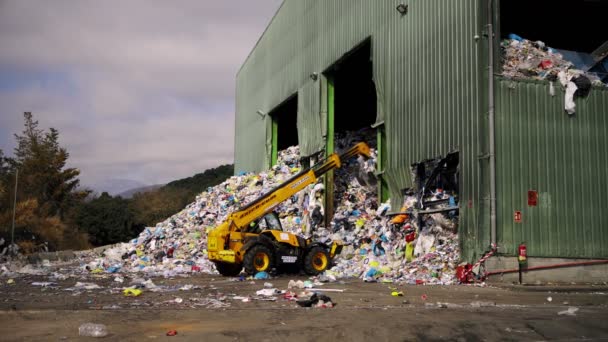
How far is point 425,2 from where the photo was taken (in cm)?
1595

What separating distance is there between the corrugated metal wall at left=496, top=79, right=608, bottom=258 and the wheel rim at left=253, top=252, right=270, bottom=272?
19.2 feet

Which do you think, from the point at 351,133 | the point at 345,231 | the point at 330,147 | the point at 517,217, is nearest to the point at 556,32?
the point at 517,217

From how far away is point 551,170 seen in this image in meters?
13.8

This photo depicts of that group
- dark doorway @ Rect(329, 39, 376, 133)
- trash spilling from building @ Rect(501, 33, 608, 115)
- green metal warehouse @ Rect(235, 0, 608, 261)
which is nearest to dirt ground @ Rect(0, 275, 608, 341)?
green metal warehouse @ Rect(235, 0, 608, 261)

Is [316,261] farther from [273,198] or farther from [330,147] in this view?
[330,147]

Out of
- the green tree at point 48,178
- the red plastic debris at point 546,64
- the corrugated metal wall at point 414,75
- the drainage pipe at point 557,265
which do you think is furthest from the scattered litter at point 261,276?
the green tree at point 48,178

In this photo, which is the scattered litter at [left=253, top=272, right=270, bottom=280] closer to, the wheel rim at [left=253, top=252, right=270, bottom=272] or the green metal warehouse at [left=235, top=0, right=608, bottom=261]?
the wheel rim at [left=253, top=252, right=270, bottom=272]

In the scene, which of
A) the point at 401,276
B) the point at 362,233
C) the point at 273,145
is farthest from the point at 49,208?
the point at 401,276

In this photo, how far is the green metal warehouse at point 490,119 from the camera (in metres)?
13.3

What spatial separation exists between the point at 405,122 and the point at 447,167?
2220 mm

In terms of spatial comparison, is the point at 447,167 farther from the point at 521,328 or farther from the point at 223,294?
the point at 521,328

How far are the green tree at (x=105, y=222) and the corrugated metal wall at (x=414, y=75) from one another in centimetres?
2520

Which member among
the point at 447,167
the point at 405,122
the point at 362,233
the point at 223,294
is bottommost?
the point at 223,294

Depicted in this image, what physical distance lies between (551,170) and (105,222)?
39.0 metres
